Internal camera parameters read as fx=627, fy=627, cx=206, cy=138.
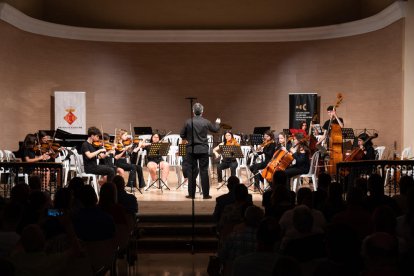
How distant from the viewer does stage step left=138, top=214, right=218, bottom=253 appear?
9258mm

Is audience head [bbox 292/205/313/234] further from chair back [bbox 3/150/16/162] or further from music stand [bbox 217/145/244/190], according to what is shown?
chair back [bbox 3/150/16/162]

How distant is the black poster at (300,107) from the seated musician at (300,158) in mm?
7199

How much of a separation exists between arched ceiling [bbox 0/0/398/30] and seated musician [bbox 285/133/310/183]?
9.09 meters

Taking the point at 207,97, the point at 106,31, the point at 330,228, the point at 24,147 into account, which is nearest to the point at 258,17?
the point at 207,97

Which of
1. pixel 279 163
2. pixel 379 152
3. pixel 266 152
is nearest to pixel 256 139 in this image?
pixel 266 152

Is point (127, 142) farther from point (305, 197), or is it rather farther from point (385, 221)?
point (385, 221)

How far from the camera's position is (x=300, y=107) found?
62.6 feet

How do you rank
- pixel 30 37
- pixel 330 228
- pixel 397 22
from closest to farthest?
1. pixel 330 228
2. pixel 397 22
3. pixel 30 37

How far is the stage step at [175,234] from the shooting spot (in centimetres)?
926

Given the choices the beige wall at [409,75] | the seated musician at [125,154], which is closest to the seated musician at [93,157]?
the seated musician at [125,154]

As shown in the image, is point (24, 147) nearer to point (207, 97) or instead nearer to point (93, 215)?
point (93, 215)

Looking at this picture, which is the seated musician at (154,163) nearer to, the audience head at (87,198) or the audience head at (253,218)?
the audience head at (87,198)

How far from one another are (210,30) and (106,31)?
10.8 ft

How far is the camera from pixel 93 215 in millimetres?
5805
